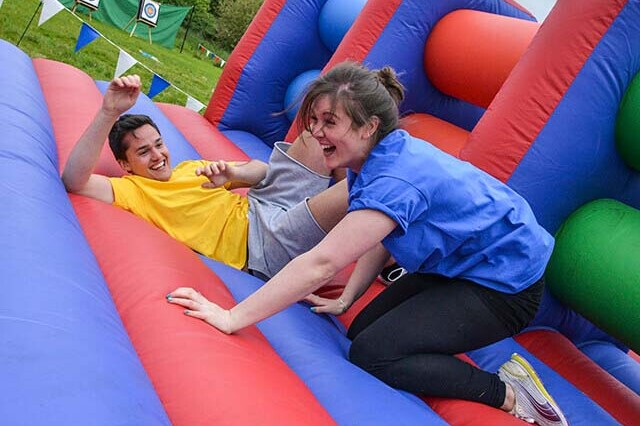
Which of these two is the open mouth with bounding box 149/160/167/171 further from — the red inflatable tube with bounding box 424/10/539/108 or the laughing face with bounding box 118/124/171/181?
the red inflatable tube with bounding box 424/10/539/108

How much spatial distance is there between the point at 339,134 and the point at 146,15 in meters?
12.2

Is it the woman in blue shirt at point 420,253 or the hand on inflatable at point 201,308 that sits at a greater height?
the woman in blue shirt at point 420,253

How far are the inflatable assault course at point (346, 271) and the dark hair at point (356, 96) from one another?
25 cm

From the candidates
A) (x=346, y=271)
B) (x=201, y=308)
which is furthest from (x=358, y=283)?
(x=201, y=308)

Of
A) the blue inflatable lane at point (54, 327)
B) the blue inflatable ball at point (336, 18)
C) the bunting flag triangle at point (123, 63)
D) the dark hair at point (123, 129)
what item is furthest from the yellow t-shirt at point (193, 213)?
the bunting flag triangle at point (123, 63)

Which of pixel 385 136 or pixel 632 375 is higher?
pixel 385 136

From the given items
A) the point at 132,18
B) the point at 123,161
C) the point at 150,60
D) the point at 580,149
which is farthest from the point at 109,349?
the point at 132,18

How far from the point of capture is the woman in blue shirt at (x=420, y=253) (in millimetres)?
1280

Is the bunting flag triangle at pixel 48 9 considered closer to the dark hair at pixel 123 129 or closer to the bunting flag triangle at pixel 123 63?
the bunting flag triangle at pixel 123 63

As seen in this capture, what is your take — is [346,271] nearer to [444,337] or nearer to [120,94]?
[444,337]

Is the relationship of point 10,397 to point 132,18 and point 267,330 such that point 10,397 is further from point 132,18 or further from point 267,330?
point 132,18

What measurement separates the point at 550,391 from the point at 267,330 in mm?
785

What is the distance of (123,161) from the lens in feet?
6.55

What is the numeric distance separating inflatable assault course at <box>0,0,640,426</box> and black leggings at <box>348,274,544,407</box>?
4cm
